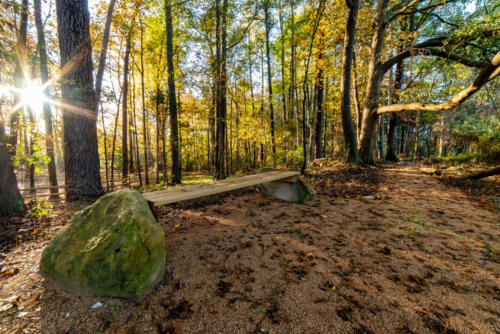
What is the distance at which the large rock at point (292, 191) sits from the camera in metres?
3.84

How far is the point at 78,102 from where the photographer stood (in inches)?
138

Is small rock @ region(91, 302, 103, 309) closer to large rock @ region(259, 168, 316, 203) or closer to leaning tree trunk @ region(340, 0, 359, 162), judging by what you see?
large rock @ region(259, 168, 316, 203)

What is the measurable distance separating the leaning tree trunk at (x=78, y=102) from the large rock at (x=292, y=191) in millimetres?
3890

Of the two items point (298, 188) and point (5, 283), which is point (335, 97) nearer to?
point (298, 188)

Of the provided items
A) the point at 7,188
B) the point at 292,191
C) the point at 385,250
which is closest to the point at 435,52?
the point at 292,191

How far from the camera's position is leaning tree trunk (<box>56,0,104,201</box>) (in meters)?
3.38

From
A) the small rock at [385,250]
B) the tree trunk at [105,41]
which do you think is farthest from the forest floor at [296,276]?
the tree trunk at [105,41]

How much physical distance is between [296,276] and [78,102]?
492 centimetres

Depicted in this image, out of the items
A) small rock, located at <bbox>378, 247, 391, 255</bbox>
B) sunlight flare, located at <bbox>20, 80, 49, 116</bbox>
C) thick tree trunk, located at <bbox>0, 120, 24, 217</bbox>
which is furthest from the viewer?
thick tree trunk, located at <bbox>0, 120, 24, 217</bbox>

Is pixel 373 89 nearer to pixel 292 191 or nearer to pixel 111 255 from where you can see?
pixel 292 191

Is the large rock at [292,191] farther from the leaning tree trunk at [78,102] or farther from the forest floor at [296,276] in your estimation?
the leaning tree trunk at [78,102]

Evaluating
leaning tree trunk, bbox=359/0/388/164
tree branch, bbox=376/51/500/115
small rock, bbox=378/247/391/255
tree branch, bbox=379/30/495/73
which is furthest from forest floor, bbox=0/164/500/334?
tree branch, bbox=379/30/495/73

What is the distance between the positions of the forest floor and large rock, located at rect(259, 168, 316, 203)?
23.4 inches

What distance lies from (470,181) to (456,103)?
2.12 m
